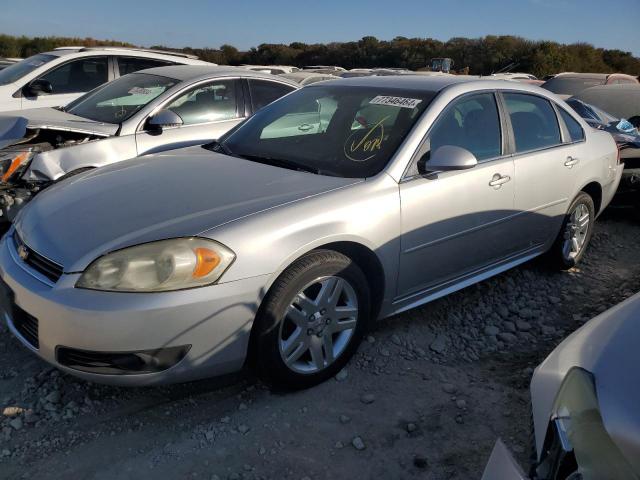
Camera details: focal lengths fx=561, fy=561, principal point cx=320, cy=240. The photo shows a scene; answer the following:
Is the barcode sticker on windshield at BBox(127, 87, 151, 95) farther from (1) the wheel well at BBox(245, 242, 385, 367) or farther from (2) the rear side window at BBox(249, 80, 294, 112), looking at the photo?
(1) the wheel well at BBox(245, 242, 385, 367)

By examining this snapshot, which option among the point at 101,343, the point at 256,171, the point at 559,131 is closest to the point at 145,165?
the point at 256,171

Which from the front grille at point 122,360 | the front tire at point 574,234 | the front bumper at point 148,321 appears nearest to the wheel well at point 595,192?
the front tire at point 574,234

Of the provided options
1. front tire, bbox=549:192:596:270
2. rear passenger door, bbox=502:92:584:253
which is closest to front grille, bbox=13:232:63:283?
rear passenger door, bbox=502:92:584:253

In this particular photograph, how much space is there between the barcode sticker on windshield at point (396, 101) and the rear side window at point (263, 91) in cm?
247

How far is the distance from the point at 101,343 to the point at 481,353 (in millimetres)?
2160

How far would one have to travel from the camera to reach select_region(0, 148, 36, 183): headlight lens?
459 centimetres

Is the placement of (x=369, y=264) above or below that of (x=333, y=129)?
below

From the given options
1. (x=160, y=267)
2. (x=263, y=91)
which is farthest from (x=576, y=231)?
(x=160, y=267)

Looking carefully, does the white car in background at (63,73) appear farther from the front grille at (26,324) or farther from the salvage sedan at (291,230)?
the front grille at (26,324)

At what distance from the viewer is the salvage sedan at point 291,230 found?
2.37 meters

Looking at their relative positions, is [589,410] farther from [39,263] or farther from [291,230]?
[39,263]

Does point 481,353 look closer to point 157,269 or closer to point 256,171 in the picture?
point 256,171

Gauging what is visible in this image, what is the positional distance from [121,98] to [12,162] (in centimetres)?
134

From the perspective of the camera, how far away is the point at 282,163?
3283 mm
